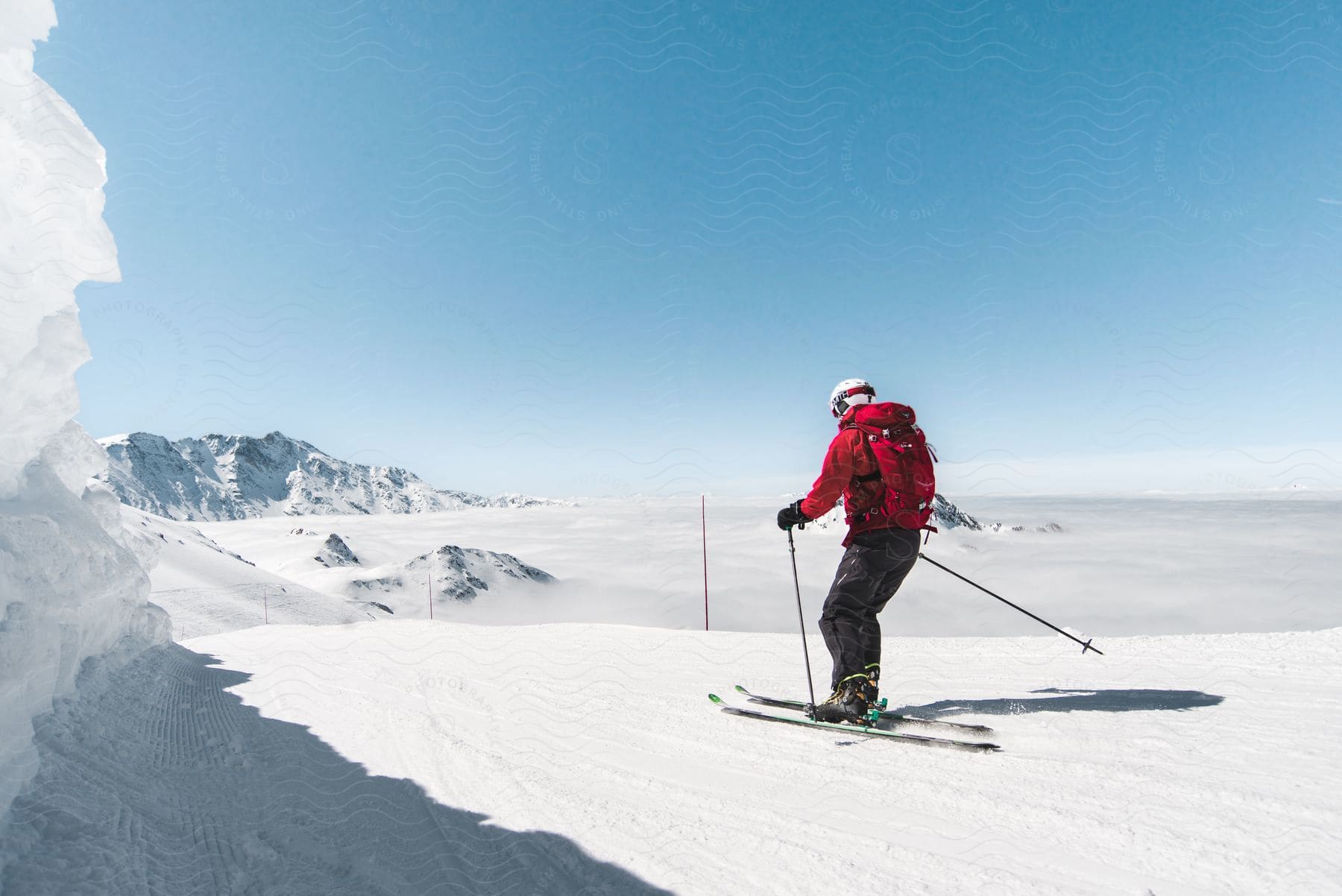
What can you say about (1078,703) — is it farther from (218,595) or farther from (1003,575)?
(1003,575)

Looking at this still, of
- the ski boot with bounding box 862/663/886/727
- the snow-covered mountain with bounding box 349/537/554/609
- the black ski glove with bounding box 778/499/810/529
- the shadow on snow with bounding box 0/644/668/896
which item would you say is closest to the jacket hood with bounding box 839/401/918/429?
the black ski glove with bounding box 778/499/810/529

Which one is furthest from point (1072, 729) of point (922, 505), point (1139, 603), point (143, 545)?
point (1139, 603)

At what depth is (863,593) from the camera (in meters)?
4.41

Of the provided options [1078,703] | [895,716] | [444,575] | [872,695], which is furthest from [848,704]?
[444,575]

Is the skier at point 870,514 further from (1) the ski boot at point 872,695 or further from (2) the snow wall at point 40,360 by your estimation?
(2) the snow wall at point 40,360

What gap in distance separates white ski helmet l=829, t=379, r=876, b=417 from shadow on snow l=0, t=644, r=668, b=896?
3628mm

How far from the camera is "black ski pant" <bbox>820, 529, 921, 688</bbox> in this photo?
14.4 ft

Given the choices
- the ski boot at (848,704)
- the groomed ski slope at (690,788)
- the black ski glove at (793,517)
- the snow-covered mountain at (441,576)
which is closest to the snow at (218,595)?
the groomed ski slope at (690,788)

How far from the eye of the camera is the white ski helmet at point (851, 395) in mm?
4820

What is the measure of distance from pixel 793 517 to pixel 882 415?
1.12 metres

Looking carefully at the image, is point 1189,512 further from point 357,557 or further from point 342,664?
point 357,557

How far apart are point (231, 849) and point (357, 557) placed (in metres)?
202

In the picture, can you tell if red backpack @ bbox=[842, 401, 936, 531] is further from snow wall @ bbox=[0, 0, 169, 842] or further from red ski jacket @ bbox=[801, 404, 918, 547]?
snow wall @ bbox=[0, 0, 169, 842]

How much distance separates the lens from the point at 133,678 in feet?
16.6
